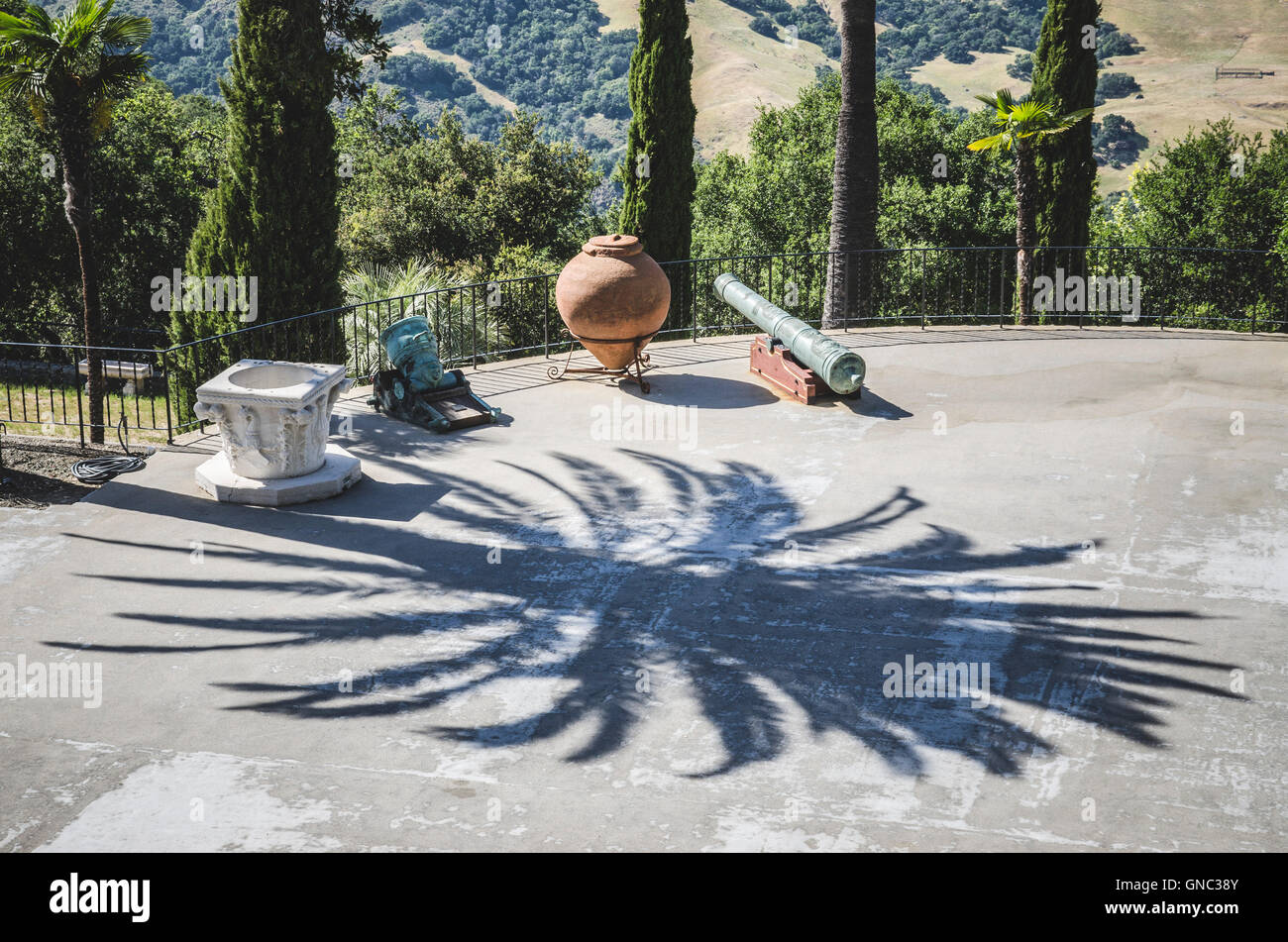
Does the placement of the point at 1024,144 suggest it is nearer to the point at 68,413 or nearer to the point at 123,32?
the point at 123,32

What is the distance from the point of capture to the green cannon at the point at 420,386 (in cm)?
1177

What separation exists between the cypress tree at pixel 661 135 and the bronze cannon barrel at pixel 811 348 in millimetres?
8095

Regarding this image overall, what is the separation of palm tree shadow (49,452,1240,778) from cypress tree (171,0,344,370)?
29.5ft

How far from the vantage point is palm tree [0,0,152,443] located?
15828mm

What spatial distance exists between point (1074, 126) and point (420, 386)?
1358 cm

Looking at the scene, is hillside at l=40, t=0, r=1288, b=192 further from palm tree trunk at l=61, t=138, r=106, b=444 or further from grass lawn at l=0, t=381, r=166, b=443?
palm tree trunk at l=61, t=138, r=106, b=444

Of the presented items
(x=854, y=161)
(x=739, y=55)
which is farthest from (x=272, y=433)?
(x=739, y=55)

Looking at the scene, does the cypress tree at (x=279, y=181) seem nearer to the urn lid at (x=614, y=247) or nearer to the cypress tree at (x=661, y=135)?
the cypress tree at (x=661, y=135)

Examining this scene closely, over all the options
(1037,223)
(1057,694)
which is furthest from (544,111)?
(1057,694)

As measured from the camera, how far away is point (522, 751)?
20.9 ft

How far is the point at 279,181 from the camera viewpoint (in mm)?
18172

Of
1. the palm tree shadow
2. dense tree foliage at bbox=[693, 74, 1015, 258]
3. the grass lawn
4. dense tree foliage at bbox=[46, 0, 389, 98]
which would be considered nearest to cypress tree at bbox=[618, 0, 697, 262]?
the grass lawn
